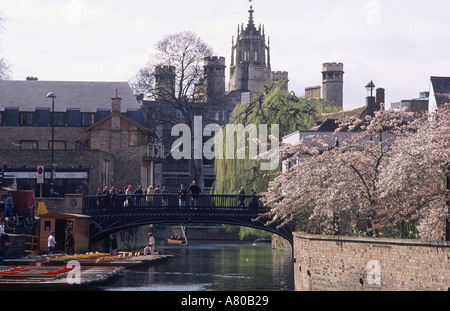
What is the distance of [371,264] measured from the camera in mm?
29828

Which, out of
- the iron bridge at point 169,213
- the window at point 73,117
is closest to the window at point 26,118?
the window at point 73,117

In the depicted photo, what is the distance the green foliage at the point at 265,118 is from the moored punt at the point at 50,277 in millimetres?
19832

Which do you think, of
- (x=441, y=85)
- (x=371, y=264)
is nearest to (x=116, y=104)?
(x=441, y=85)

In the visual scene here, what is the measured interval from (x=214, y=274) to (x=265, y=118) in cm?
1741

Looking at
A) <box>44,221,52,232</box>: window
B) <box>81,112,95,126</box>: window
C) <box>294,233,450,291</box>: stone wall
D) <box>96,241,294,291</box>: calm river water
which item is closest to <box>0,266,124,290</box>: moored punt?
<box>96,241,294,291</box>: calm river water

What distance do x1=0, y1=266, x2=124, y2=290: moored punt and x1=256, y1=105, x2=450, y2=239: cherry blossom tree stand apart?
855cm

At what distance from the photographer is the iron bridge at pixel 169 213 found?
158 feet

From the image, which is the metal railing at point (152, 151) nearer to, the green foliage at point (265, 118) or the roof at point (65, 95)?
the roof at point (65, 95)

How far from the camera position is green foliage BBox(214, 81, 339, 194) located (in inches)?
2346

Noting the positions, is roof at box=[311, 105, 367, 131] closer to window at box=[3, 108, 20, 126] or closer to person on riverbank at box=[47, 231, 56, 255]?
person on riverbank at box=[47, 231, 56, 255]

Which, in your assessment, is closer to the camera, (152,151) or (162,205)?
(162,205)

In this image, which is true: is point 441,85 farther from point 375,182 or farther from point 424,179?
point 424,179

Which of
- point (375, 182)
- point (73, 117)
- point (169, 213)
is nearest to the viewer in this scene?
point (375, 182)
